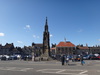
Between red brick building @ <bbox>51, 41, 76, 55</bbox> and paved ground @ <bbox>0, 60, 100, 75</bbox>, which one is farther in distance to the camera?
red brick building @ <bbox>51, 41, 76, 55</bbox>

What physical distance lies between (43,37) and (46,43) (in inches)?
81.8

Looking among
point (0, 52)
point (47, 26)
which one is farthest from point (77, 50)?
point (47, 26)

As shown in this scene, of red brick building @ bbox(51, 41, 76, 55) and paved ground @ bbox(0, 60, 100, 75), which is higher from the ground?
red brick building @ bbox(51, 41, 76, 55)

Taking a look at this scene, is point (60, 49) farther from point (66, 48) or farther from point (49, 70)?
point (49, 70)

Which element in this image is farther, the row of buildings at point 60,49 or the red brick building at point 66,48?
the row of buildings at point 60,49

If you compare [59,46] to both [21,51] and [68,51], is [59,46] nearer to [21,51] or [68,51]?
[68,51]

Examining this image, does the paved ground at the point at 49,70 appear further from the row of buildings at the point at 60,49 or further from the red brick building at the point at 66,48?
the red brick building at the point at 66,48

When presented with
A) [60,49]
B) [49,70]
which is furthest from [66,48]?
[49,70]

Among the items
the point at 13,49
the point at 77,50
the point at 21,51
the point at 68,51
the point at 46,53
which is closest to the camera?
the point at 46,53

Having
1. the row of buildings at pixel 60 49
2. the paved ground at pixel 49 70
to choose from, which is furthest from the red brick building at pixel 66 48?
the paved ground at pixel 49 70

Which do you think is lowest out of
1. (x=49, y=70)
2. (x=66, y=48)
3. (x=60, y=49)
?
(x=49, y=70)

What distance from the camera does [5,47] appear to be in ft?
376

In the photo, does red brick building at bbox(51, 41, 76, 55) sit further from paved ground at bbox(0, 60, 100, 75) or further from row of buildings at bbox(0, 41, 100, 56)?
paved ground at bbox(0, 60, 100, 75)

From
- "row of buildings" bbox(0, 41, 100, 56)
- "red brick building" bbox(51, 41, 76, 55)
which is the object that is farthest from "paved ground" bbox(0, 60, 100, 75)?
"red brick building" bbox(51, 41, 76, 55)
